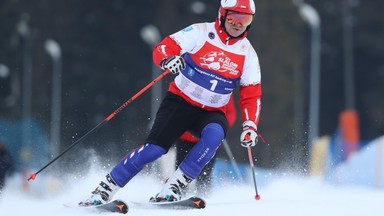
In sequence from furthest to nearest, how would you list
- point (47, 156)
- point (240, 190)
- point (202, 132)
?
point (47, 156) → point (240, 190) → point (202, 132)

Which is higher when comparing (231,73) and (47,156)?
(231,73)

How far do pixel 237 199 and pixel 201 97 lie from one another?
6.04 ft

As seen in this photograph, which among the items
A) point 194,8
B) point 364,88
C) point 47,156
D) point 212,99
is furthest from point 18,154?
point 364,88

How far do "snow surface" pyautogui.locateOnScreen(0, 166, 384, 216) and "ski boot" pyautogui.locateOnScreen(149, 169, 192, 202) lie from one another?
0.77ft

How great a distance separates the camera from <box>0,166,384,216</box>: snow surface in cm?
763

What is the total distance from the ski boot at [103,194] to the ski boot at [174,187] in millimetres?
406

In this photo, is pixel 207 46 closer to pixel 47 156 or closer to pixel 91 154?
pixel 91 154

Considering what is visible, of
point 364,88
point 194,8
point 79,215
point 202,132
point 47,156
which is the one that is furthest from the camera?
point 364,88

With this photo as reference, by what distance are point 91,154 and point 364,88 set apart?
3403 centimetres

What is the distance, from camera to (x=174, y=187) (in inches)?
319

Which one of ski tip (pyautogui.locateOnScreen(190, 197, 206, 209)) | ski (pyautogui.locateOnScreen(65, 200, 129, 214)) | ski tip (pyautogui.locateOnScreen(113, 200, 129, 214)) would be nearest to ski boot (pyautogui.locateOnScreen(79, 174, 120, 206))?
ski (pyautogui.locateOnScreen(65, 200, 129, 214))

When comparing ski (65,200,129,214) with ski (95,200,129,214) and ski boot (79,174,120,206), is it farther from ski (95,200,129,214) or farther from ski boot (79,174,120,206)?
ski boot (79,174,120,206)

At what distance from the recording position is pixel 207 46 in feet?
26.7

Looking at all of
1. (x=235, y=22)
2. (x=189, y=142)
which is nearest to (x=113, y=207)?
(x=189, y=142)
